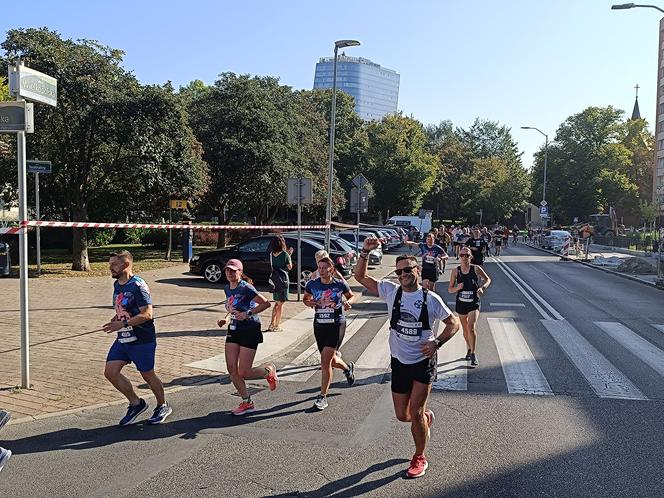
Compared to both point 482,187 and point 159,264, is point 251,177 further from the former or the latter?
point 482,187

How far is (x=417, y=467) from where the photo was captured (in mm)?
4785

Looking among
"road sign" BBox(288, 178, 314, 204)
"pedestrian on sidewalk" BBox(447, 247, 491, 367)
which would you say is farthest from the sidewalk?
"pedestrian on sidewalk" BBox(447, 247, 491, 367)

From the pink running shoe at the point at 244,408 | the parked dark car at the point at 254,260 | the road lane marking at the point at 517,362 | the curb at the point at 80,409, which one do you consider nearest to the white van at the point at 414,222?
the parked dark car at the point at 254,260

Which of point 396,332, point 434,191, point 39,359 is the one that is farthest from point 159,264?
point 434,191

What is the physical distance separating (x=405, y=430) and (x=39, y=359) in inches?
199

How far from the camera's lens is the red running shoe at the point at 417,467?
186 inches

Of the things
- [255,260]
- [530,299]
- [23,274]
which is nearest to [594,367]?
[23,274]

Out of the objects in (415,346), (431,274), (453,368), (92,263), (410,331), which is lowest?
(92,263)

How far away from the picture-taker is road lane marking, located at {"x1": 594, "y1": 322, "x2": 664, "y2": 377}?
8.96 m

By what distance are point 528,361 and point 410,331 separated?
15.4ft

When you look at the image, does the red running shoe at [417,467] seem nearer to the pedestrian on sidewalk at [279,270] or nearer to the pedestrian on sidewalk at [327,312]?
the pedestrian on sidewalk at [327,312]

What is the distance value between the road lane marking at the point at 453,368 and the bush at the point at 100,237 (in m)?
24.8

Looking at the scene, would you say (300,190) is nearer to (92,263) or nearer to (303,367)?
(303,367)

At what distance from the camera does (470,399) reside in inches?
272
